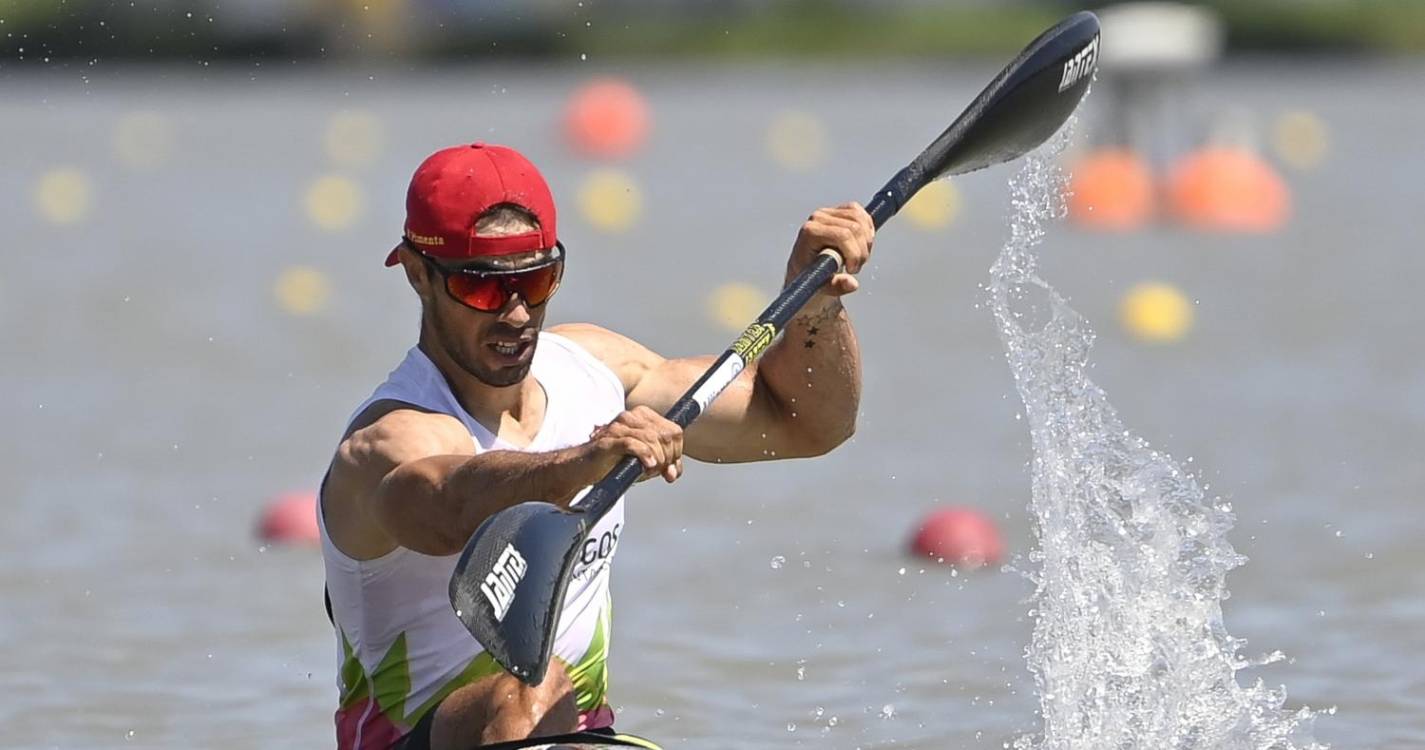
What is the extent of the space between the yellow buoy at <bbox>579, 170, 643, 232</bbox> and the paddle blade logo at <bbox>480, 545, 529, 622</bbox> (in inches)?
573

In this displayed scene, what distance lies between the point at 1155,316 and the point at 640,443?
9170 millimetres

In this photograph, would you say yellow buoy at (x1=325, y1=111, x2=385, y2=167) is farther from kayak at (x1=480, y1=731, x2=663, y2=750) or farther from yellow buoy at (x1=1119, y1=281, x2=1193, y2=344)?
kayak at (x1=480, y1=731, x2=663, y2=750)

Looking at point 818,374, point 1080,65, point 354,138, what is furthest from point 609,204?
point 818,374

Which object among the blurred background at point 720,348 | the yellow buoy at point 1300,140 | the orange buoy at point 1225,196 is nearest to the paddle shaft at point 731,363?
the blurred background at point 720,348

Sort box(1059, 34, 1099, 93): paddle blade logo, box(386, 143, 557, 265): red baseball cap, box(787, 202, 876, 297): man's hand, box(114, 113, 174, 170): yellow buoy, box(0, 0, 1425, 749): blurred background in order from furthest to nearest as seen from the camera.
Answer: box(114, 113, 174, 170): yellow buoy < box(0, 0, 1425, 749): blurred background < box(1059, 34, 1099, 93): paddle blade logo < box(787, 202, 876, 297): man's hand < box(386, 143, 557, 265): red baseball cap

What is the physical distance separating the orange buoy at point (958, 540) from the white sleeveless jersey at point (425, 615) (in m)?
3.54

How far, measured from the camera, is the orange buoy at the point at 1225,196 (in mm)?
16953

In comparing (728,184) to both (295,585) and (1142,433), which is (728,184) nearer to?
(1142,433)

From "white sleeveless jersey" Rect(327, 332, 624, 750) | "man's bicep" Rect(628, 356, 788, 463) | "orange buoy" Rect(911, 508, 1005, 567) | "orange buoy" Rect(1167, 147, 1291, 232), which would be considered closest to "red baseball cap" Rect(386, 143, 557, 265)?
"white sleeveless jersey" Rect(327, 332, 624, 750)

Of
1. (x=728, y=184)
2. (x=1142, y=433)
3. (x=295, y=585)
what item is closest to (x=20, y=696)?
(x=295, y=585)

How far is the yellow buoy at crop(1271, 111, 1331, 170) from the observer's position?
2248 centimetres

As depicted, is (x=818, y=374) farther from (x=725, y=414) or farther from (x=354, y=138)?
(x=354, y=138)

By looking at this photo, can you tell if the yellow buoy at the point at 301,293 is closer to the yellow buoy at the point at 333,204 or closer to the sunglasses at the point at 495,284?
the yellow buoy at the point at 333,204

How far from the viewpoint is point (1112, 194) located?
1697 cm
